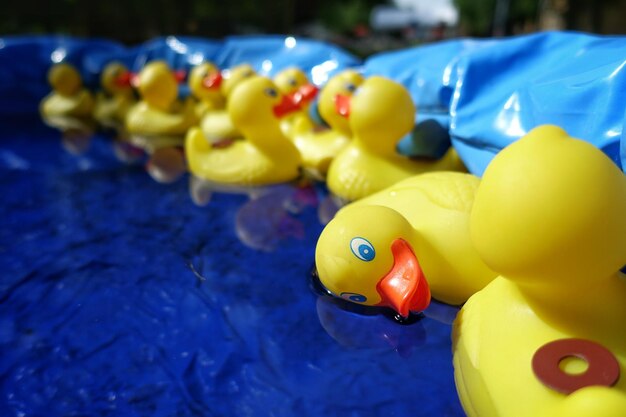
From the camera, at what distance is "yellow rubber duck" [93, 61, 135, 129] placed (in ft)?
19.5

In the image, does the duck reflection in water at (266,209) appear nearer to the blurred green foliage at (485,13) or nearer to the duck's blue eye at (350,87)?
the duck's blue eye at (350,87)

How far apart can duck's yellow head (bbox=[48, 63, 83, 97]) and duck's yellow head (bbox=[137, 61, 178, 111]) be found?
4.59ft

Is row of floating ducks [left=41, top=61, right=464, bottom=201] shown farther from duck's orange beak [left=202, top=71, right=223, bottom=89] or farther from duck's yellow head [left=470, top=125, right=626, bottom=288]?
duck's yellow head [left=470, top=125, right=626, bottom=288]

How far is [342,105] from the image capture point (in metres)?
3.19

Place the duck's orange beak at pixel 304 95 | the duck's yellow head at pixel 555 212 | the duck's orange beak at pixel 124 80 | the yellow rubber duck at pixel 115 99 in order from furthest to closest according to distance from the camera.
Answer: the yellow rubber duck at pixel 115 99 → the duck's orange beak at pixel 124 80 → the duck's orange beak at pixel 304 95 → the duck's yellow head at pixel 555 212

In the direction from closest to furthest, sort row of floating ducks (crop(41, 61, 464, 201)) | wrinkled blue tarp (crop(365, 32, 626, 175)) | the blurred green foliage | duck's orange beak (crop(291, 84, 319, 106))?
wrinkled blue tarp (crop(365, 32, 626, 175)) → row of floating ducks (crop(41, 61, 464, 201)) → duck's orange beak (crop(291, 84, 319, 106)) → the blurred green foliage

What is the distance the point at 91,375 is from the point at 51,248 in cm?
118

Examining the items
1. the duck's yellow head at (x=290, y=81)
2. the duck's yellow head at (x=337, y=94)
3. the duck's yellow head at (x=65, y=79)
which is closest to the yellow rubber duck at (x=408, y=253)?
the duck's yellow head at (x=337, y=94)

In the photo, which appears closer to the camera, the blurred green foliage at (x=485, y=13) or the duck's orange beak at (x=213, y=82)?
the duck's orange beak at (x=213, y=82)

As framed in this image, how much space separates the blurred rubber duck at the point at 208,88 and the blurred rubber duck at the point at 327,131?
943 mm

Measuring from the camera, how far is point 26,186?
12.7ft

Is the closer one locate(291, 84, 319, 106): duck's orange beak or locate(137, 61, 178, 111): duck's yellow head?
locate(291, 84, 319, 106): duck's orange beak

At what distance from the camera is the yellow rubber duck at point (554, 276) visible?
130 centimetres

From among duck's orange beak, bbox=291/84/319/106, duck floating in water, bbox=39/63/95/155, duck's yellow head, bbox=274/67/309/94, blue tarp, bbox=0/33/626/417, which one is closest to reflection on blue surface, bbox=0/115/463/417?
blue tarp, bbox=0/33/626/417
